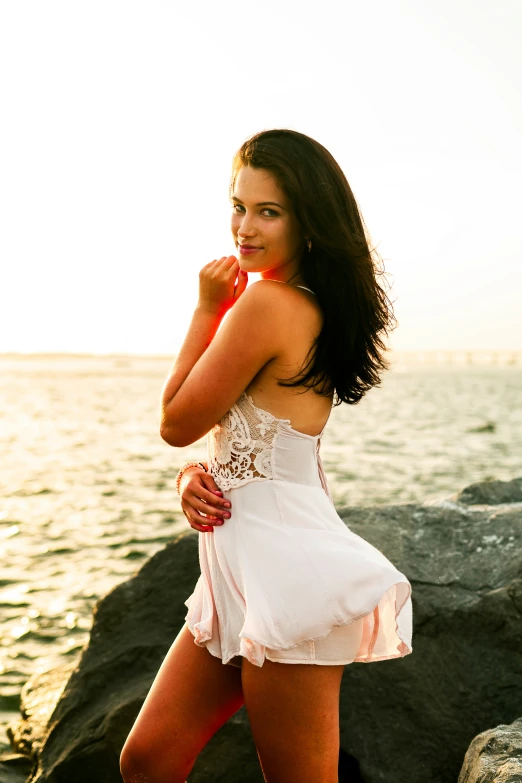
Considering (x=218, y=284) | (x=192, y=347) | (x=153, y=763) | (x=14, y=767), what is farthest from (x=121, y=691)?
(x=218, y=284)

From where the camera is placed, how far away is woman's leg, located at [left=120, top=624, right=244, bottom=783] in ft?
7.84

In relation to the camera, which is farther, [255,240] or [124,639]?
[124,639]

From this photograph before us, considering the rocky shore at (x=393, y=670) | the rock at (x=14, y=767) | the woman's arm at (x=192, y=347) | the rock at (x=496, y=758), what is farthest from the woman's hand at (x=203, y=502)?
the rock at (x=14, y=767)

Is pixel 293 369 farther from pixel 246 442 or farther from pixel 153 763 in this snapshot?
pixel 153 763

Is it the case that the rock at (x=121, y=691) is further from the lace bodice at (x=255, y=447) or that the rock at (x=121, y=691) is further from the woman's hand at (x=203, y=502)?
the lace bodice at (x=255, y=447)

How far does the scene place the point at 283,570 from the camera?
2189mm

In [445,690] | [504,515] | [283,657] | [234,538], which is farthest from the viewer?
[504,515]

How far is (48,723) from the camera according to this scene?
4266 millimetres

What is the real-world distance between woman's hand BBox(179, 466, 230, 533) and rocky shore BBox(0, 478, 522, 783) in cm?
165

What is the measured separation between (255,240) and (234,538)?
860 millimetres

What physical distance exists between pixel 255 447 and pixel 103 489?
11405 mm

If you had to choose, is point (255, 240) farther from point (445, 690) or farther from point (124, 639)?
point (124, 639)

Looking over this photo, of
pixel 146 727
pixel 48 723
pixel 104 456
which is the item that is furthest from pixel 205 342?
pixel 104 456

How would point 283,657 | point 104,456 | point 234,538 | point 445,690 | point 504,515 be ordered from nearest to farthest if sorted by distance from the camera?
point 283,657 → point 234,538 → point 445,690 → point 504,515 → point 104,456
